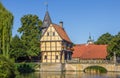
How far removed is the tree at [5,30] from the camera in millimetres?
34719

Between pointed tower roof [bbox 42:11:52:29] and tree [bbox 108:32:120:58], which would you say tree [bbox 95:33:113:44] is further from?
tree [bbox 108:32:120:58]

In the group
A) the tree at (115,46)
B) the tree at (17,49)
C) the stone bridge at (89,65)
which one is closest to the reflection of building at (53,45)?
the stone bridge at (89,65)

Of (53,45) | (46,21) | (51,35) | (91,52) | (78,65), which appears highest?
(46,21)

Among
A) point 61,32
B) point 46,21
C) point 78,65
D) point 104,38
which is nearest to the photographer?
point 78,65

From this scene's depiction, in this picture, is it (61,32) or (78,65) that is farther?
(61,32)

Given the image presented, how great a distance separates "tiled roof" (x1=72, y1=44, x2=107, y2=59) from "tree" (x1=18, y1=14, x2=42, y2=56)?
963 centimetres

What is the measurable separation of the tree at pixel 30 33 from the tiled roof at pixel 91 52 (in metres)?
9.63

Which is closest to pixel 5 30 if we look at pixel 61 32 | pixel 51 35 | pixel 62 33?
pixel 51 35

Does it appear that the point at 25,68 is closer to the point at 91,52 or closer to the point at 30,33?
the point at 30,33

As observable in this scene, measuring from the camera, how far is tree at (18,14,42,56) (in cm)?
6262

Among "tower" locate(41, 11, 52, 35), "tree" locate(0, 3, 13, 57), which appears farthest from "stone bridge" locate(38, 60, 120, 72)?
"tree" locate(0, 3, 13, 57)

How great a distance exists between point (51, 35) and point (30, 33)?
550 cm

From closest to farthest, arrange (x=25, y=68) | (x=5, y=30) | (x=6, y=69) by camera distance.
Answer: (x=6, y=69) → (x=5, y=30) → (x=25, y=68)

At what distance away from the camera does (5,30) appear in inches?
1378
